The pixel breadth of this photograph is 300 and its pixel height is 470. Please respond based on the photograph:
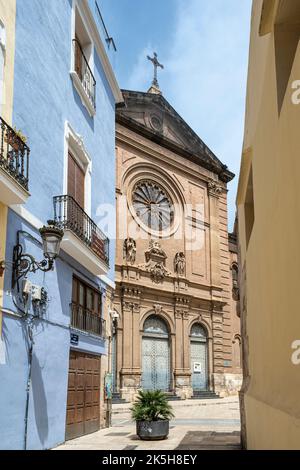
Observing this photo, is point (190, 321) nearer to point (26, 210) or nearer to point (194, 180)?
point (194, 180)

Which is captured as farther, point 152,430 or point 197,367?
point 197,367

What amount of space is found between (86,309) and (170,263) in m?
15.4

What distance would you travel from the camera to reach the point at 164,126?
30.5 m

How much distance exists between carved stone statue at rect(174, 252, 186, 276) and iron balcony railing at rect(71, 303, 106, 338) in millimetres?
13834

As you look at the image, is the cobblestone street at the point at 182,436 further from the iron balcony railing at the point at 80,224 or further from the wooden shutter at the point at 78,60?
the wooden shutter at the point at 78,60

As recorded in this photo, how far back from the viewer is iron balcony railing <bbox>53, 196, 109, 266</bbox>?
35.5ft

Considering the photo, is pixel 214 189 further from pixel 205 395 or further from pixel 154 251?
pixel 205 395

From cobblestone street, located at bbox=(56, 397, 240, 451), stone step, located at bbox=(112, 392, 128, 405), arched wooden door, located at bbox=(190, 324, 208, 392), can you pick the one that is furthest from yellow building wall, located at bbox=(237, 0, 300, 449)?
arched wooden door, located at bbox=(190, 324, 208, 392)

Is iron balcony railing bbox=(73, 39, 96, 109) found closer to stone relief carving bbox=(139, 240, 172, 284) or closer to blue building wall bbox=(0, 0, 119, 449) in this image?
blue building wall bbox=(0, 0, 119, 449)

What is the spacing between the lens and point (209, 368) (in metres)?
28.6

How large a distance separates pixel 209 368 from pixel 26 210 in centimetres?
2131

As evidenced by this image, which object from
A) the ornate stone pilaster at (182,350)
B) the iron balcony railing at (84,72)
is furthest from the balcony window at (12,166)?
the ornate stone pilaster at (182,350)

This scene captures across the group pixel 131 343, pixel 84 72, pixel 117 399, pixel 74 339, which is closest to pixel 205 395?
pixel 131 343

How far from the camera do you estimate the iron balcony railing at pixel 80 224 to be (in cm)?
1081
